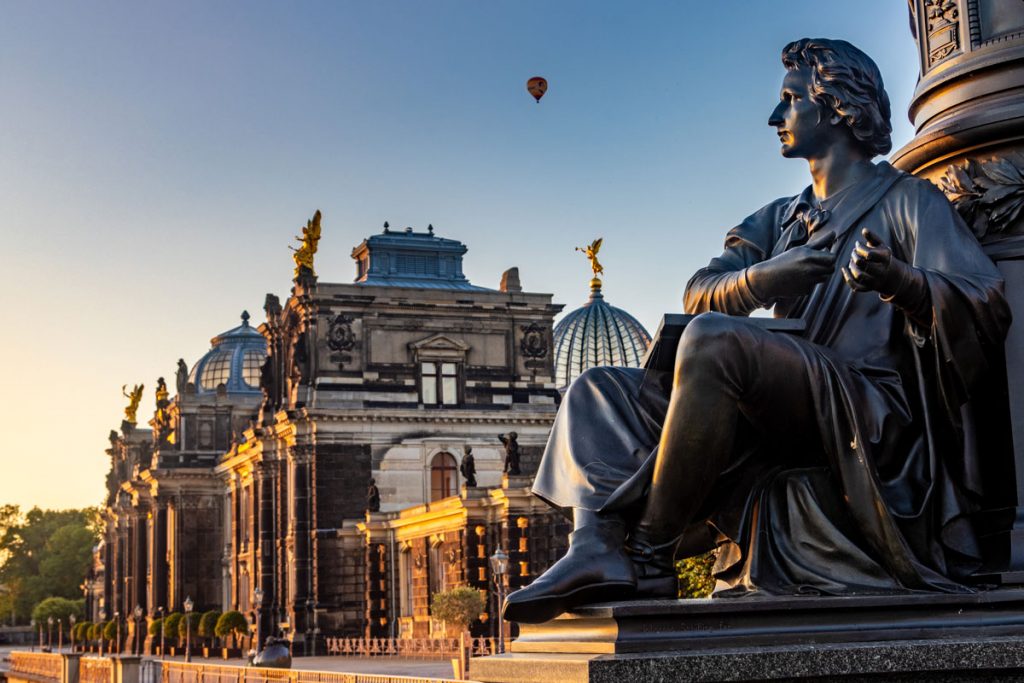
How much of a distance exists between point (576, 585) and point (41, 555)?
138 metres

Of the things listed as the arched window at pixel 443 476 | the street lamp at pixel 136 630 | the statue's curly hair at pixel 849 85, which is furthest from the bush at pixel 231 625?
the statue's curly hair at pixel 849 85

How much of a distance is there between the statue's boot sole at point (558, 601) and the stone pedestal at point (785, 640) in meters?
0.04

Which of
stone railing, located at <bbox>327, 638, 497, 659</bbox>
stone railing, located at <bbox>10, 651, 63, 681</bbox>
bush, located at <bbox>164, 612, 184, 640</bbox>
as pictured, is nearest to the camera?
stone railing, located at <bbox>10, 651, 63, 681</bbox>

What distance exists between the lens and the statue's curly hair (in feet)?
14.9

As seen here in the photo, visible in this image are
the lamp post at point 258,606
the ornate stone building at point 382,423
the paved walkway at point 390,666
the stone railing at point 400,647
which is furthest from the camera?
the lamp post at point 258,606

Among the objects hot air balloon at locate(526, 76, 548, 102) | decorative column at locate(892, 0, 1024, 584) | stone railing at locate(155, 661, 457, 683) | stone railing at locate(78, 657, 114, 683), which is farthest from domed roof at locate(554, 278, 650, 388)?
decorative column at locate(892, 0, 1024, 584)

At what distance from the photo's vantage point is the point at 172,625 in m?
67.8

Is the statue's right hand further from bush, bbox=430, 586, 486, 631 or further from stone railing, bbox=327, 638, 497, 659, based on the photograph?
bush, bbox=430, 586, 486, 631

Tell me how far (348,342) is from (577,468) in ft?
169

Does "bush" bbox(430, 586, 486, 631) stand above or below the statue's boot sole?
below

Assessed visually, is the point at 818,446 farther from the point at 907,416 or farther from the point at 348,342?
the point at 348,342

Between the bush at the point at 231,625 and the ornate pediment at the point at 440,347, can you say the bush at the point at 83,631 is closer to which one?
the bush at the point at 231,625

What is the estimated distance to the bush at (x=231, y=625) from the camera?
61.4 meters

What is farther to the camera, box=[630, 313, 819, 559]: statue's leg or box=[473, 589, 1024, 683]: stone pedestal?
box=[630, 313, 819, 559]: statue's leg
